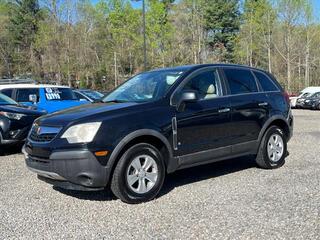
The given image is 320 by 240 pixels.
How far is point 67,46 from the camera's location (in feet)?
164

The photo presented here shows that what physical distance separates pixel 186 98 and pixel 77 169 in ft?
5.58

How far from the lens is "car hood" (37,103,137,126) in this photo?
548 centimetres

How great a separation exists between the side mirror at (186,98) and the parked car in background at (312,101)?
2645 centimetres

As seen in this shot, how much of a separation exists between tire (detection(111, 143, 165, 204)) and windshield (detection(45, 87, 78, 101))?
8384 mm

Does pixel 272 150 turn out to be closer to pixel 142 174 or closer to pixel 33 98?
pixel 142 174

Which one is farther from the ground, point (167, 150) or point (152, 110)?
point (152, 110)

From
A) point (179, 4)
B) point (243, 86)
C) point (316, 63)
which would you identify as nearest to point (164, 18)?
point (179, 4)

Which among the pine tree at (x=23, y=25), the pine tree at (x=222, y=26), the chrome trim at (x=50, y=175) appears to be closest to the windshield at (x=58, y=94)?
the chrome trim at (x=50, y=175)

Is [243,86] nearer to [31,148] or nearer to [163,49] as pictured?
[31,148]

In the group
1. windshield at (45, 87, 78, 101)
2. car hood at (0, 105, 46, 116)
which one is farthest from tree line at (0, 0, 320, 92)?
car hood at (0, 105, 46, 116)

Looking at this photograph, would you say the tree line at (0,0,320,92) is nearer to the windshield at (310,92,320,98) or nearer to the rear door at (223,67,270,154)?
the windshield at (310,92,320,98)

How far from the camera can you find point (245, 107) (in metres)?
6.90

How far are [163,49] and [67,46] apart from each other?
11.3m

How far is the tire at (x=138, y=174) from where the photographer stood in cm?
545
